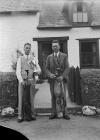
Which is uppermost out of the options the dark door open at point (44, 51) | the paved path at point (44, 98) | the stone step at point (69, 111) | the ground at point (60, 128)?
the dark door open at point (44, 51)

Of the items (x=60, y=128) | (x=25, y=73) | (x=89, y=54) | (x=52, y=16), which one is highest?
(x=52, y=16)

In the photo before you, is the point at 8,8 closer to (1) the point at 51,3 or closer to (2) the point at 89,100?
(1) the point at 51,3

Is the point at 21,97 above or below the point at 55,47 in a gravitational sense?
below

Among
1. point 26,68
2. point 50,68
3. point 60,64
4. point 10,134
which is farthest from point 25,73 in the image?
point 10,134

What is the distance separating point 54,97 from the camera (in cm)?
280

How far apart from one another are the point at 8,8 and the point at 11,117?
112 cm

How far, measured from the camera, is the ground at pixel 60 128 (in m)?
2.12

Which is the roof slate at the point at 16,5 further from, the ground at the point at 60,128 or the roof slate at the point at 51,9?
the ground at the point at 60,128

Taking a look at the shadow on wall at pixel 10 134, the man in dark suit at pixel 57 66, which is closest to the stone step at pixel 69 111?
the man in dark suit at pixel 57 66

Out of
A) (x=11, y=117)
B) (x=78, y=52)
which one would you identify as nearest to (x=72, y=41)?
(x=78, y=52)

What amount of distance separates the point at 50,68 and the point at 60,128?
0.63 metres

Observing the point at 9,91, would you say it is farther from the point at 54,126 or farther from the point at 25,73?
the point at 54,126

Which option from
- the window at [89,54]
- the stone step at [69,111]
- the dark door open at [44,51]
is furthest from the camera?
the stone step at [69,111]

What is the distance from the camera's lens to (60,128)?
236 cm
